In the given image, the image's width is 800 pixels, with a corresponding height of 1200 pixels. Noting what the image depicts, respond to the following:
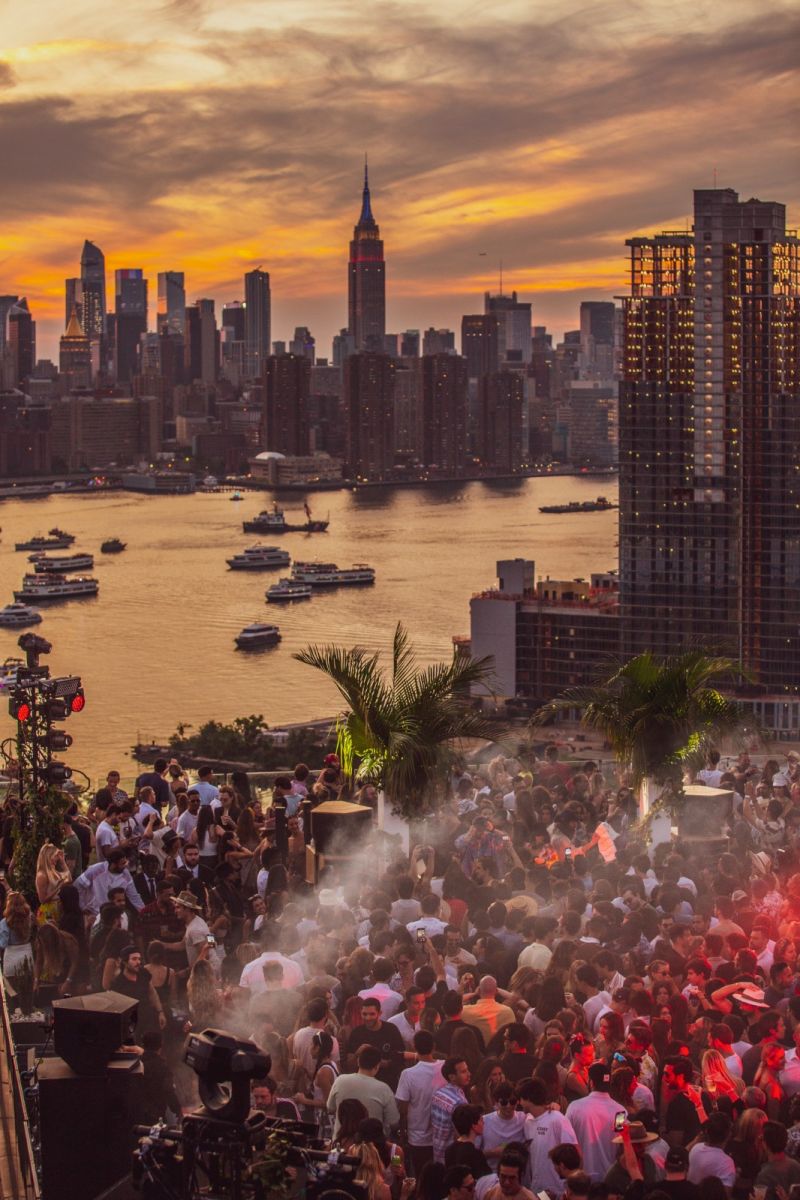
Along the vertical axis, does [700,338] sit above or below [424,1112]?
above

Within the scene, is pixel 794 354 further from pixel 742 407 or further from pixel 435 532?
pixel 435 532

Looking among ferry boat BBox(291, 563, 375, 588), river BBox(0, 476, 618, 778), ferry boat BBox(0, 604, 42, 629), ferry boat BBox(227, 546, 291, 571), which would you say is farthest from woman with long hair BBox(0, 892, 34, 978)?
ferry boat BBox(227, 546, 291, 571)

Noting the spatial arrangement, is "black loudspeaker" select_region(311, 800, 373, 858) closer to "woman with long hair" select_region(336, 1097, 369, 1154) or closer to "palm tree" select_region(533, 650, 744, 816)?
"palm tree" select_region(533, 650, 744, 816)

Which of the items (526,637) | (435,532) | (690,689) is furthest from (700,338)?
(690,689)

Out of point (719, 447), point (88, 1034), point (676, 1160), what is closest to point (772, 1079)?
point (676, 1160)

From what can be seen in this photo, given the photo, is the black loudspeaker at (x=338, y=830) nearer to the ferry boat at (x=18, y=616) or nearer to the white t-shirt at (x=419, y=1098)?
the white t-shirt at (x=419, y=1098)
